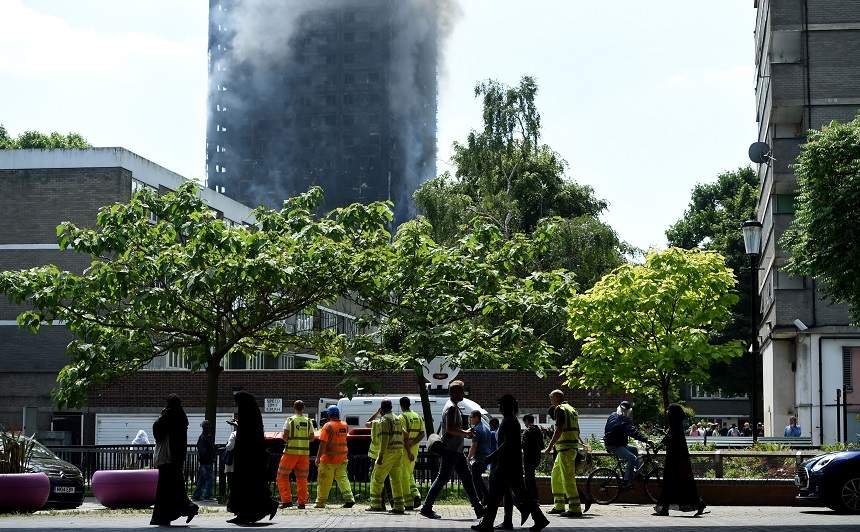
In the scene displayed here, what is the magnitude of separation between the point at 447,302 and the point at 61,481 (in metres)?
9.79

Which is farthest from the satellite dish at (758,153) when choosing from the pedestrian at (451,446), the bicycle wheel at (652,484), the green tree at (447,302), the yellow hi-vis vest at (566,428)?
the pedestrian at (451,446)

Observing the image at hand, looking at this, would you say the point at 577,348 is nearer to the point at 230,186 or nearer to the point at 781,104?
the point at 781,104

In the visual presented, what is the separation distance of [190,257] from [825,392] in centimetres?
2328

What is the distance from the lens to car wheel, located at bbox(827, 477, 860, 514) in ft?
74.1

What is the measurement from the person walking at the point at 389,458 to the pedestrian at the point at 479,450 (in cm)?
113

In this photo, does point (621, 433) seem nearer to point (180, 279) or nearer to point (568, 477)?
point (568, 477)

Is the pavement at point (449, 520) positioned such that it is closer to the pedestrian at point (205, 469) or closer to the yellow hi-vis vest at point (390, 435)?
the yellow hi-vis vest at point (390, 435)

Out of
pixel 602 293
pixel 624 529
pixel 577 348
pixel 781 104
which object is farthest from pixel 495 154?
pixel 624 529

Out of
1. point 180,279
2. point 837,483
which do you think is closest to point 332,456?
point 180,279

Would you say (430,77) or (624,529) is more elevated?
(430,77)

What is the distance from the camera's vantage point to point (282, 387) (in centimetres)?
5244

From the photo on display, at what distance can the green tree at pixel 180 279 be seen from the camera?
98.7 feet

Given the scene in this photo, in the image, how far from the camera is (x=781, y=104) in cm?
4681

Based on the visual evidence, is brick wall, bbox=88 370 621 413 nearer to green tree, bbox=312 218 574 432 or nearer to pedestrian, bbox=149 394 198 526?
green tree, bbox=312 218 574 432
